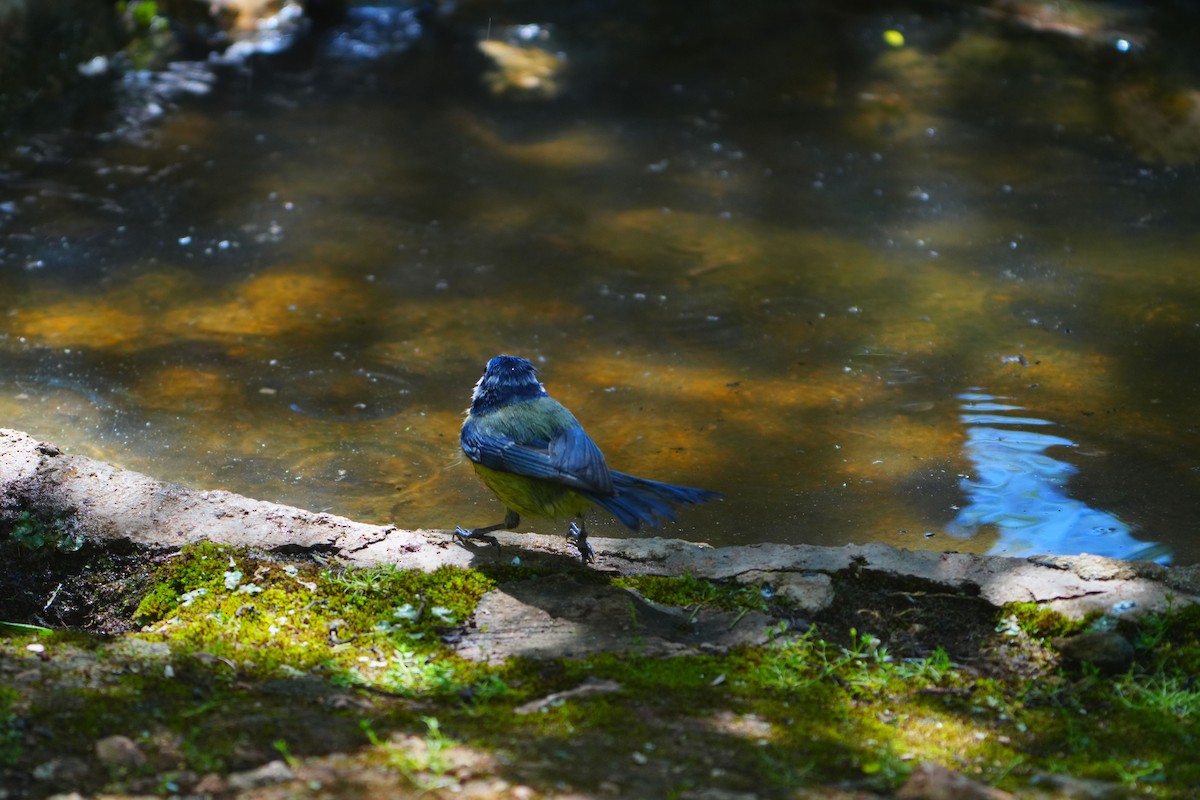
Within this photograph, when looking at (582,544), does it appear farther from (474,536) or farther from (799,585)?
(799,585)

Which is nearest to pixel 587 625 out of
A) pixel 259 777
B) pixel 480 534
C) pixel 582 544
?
pixel 582 544

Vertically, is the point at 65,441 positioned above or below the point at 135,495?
below

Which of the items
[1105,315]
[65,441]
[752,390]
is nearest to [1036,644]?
[752,390]

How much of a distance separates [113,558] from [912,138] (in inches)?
287

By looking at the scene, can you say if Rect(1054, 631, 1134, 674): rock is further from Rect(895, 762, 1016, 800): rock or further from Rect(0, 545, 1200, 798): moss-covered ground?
Rect(895, 762, 1016, 800): rock

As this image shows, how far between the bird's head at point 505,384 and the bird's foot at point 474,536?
1.39 feet

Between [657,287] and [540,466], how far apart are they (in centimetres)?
333

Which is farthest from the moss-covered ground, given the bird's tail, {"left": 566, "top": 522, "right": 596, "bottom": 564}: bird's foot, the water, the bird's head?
the water

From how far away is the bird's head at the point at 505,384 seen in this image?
167 inches

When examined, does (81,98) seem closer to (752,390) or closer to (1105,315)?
(752,390)

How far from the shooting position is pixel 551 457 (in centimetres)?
392

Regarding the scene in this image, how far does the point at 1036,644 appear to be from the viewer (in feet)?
11.6

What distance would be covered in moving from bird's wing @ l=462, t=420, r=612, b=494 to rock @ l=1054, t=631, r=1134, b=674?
1454mm

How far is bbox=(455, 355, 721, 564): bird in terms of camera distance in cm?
383
